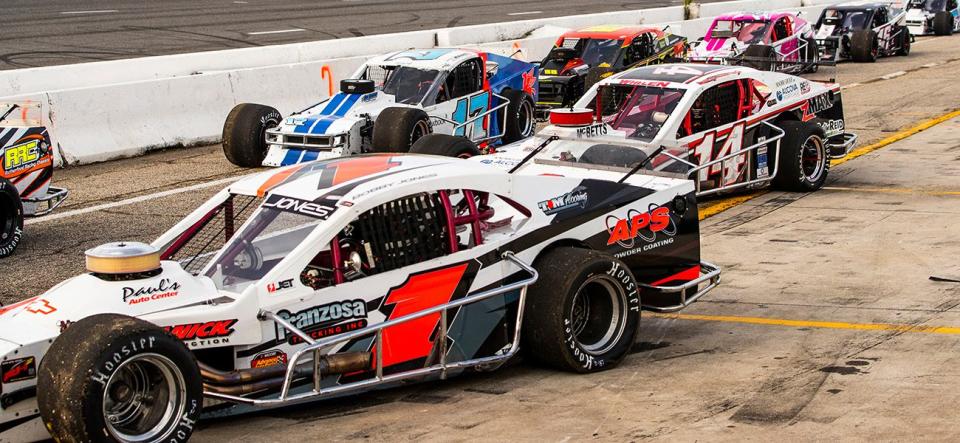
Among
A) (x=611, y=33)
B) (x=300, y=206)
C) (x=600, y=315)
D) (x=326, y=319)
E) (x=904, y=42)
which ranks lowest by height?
(x=904, y=42)

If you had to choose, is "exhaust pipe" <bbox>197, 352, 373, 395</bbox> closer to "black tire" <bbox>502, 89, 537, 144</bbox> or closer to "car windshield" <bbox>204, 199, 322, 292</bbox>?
"car windshield" <bbox>204, 199, 322, 292</bbox>

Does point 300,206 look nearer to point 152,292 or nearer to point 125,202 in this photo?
point 152,292

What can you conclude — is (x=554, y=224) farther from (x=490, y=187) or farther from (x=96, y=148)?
(x=96, y=148)

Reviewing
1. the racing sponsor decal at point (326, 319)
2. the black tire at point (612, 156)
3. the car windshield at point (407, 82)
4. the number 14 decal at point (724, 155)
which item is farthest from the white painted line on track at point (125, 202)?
the racing sponsor decal at point (326, 319)

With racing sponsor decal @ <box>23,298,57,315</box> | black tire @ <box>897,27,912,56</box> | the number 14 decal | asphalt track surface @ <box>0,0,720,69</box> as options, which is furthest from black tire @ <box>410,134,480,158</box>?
black tire @ <box>897,27,912,56</box>

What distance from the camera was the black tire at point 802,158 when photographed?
46.5 ft

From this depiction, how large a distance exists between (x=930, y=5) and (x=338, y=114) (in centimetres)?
2291

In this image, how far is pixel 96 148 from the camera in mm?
16875

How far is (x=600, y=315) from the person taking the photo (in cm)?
822

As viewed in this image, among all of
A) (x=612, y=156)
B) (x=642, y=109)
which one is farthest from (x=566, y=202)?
A: (x=642, y=109)

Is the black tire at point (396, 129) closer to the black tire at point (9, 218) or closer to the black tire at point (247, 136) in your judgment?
the black tire at point (247, 136)

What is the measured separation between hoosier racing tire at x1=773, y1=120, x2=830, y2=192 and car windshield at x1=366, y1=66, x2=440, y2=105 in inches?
179

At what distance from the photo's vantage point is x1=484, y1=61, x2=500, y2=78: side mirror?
17.8 metres

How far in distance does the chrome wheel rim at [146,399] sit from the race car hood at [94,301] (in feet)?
1.35
